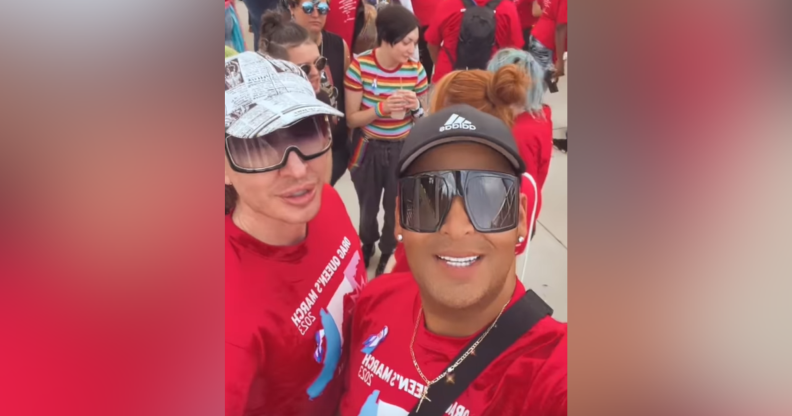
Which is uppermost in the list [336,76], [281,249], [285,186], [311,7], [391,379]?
[311,7]

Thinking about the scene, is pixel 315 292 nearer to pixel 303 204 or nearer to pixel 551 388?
pixel 303 204

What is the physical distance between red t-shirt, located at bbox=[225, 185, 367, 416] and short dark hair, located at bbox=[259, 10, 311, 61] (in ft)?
0.69

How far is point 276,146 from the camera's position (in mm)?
746

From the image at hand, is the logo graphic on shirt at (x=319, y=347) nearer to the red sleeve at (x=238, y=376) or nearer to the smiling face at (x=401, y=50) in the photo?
the red sleeve at (x=238, y=376)

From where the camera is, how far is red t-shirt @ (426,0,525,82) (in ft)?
2.85

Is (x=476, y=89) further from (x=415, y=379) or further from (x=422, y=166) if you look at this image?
(x=415, y=379)

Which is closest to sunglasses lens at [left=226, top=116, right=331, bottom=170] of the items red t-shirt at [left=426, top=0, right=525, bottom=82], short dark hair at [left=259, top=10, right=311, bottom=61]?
short dark hair at [left=259, top=10, right=311, bottom=61]

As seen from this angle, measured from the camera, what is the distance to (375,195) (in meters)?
0.89

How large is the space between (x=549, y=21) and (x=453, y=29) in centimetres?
21

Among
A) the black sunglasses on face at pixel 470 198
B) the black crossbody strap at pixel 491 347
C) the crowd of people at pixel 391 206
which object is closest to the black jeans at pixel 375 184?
the crowd of people at pixel 391 206

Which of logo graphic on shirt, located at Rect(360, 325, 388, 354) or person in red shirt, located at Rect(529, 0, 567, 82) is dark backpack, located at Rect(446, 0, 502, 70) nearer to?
person in red shirt, located at Rect(529, 0, 567, 82)

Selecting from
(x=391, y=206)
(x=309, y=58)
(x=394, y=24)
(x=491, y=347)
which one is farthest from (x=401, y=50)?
(x=491, y=347)
